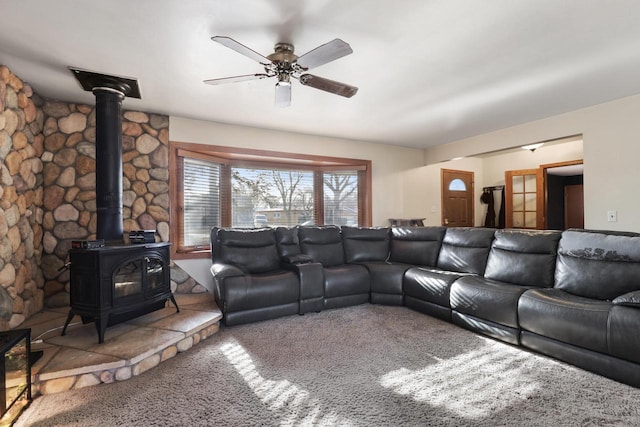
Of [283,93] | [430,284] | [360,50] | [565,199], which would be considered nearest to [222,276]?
[283,93]

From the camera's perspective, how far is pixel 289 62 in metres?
Result: 2.34

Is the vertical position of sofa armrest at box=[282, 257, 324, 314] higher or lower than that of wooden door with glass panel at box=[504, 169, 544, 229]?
lower

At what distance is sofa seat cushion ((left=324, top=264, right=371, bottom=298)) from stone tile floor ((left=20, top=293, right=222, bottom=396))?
50.4 inches

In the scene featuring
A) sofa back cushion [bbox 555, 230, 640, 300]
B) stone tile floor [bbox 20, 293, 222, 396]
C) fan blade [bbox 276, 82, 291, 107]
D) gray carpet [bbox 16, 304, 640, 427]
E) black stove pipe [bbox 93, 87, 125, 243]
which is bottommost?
gray carpet [bbox 16, 304, 640, 427]

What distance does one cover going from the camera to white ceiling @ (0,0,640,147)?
195cm

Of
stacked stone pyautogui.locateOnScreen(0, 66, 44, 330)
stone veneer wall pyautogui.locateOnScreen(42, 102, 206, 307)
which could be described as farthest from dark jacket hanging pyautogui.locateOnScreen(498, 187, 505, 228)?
stacked stone pyautogui.locateOnScreen(0, 66, 44, 330)

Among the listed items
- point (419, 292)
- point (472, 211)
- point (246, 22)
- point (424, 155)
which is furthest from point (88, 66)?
point (472, 211)

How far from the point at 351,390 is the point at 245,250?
2211 mm

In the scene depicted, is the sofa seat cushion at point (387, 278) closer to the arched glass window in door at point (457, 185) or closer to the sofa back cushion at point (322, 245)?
the sofa back cushion at point (322, 245)

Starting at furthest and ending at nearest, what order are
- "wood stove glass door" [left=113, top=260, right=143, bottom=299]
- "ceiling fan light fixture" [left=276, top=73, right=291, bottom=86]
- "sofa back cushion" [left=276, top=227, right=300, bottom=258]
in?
1. "sofa back cushion" [left=276, top=227, right=300, bottom=258]
2. "wood stove glass door" [left=113, top=260, right=143, bottom=299]
3. "ceiling fan light fixture" [left=276, top=73, right=291, bottom=86]

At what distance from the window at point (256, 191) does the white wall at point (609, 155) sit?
2.98 metres

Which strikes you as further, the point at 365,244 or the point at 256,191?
the point at 256,191

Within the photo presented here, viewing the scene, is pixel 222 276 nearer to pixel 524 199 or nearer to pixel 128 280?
pixel 128 280

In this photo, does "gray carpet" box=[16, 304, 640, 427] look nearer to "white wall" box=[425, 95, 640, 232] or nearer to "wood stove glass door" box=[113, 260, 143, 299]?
"wood stove glass door" box=[113, 260, 143, 299]
